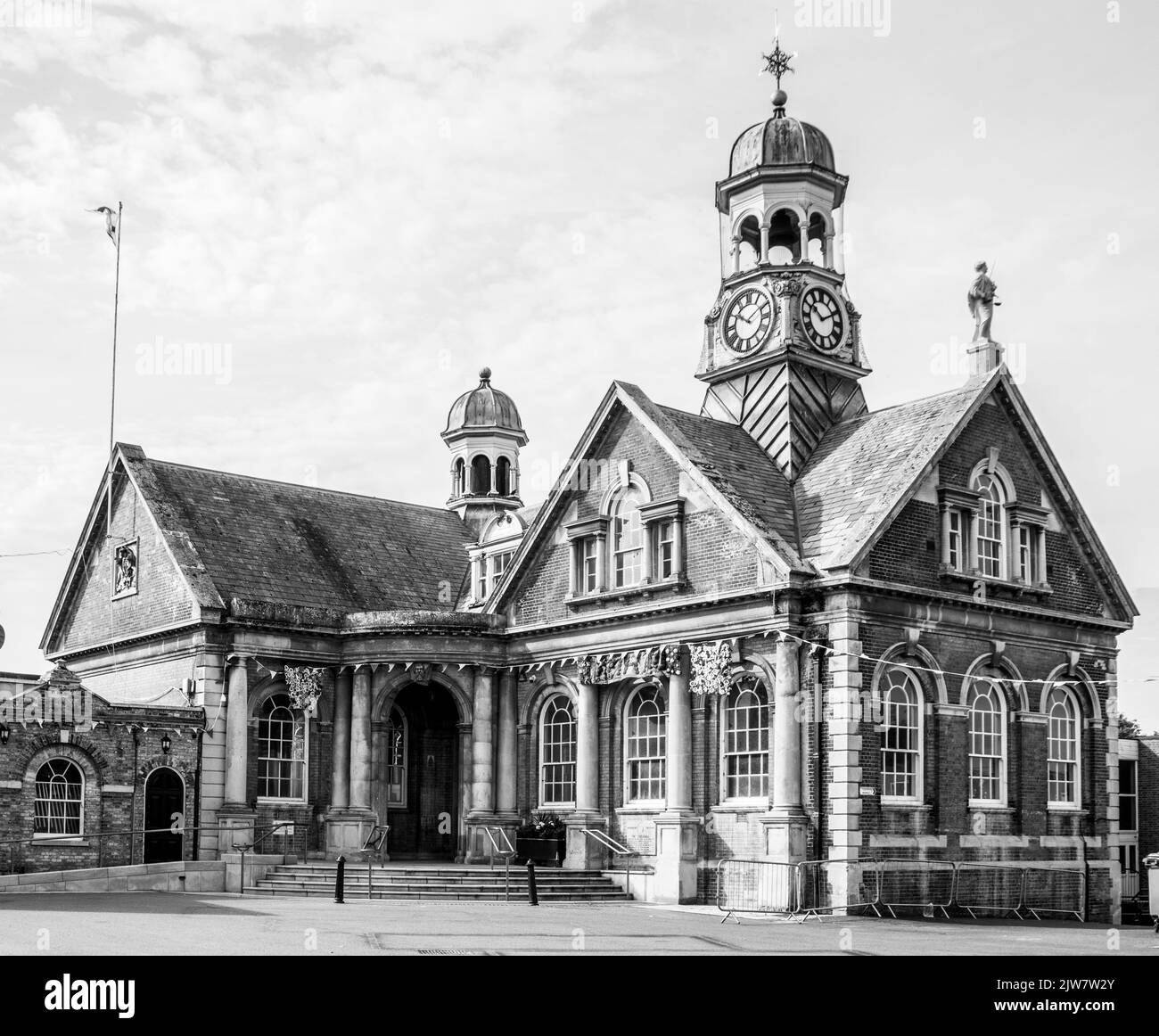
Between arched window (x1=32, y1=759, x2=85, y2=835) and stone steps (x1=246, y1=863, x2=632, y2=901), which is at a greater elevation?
arched window (x1=32, y1=759, x2=85, y2=835)

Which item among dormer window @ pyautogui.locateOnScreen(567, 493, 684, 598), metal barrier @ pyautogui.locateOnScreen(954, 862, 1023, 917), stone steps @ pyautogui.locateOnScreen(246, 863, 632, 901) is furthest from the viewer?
dormer window @ pyautogui.locateOnScreen(567, 493, 684, 598)

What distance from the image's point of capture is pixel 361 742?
33781mm

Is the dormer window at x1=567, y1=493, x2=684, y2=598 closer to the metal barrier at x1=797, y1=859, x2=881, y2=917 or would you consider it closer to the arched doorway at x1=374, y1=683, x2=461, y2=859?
the arched doorway at x1=374, y1=683, x2=461, y2=859

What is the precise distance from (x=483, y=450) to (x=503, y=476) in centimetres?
101

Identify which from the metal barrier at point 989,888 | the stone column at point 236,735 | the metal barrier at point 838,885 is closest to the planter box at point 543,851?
the stone column at point 236,735

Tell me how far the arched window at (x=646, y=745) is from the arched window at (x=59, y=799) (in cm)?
1115

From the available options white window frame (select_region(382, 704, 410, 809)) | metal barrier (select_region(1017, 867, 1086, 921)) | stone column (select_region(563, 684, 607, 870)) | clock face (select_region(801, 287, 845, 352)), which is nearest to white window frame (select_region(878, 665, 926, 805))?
metal barrier (select_region(1017, 867, 1086, 921))

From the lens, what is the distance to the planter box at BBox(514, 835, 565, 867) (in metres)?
32.2

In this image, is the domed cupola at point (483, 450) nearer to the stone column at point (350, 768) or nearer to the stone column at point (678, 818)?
the stone column at point (350, 768)

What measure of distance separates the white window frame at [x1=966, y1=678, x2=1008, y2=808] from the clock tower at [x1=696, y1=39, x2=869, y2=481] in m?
6.44

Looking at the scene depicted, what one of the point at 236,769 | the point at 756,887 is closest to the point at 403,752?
the point at 236,769

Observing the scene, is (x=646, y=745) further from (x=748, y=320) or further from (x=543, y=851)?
(x=748, y=320)

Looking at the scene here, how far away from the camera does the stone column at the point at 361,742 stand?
110ft
